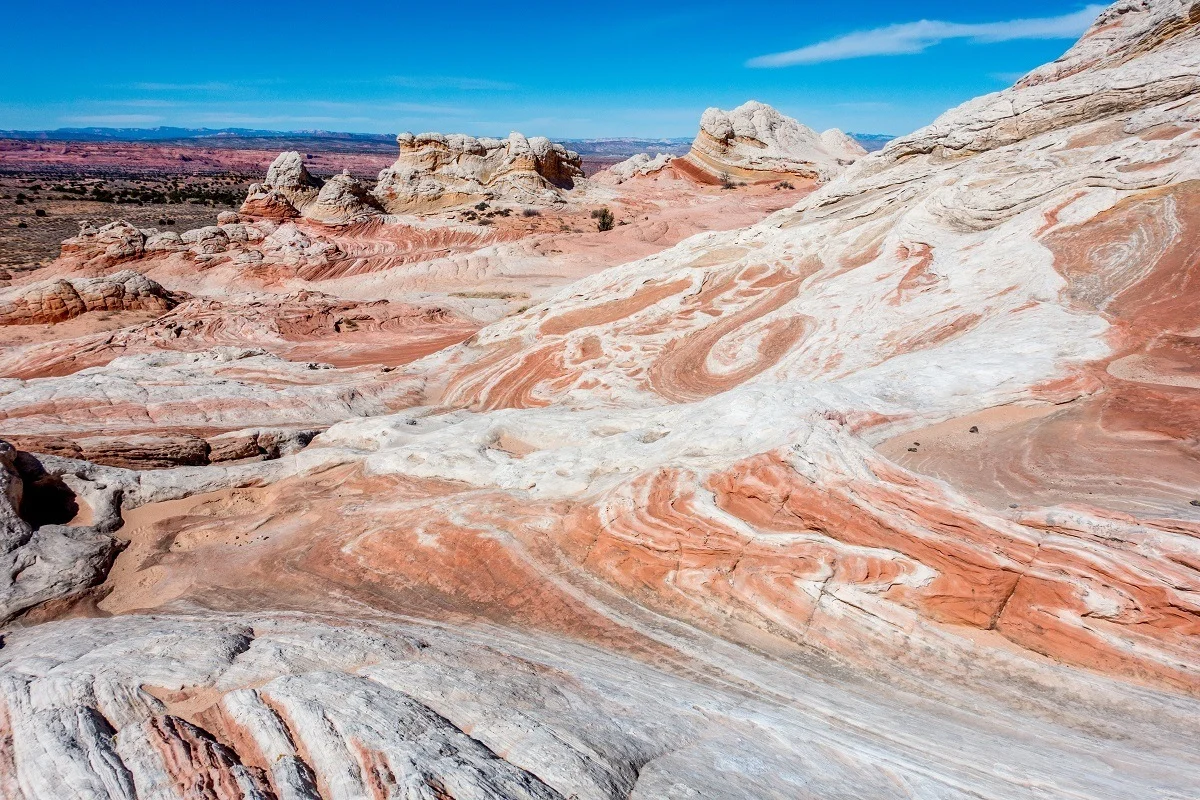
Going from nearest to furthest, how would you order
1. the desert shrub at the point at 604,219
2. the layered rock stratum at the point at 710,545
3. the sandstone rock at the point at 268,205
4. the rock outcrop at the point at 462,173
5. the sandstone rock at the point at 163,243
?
1. the layered rock stratum at the point at 710,545
2. the sandstone rock at the point at 163,243
3. the sandstone rock at the point at 268,205
4. the desert shrub at the point at 604,219
5. the rock outcrop at the point at 462,173

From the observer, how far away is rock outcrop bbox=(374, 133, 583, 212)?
39.6 m

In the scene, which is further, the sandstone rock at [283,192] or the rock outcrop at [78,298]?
the sandstone rock at [283,192]

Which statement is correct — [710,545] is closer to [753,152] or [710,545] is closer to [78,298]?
[78,298]

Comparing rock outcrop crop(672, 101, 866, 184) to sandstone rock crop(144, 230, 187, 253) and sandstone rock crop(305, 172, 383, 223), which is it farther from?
sandstone rock crop(144, 230, 187, 253)

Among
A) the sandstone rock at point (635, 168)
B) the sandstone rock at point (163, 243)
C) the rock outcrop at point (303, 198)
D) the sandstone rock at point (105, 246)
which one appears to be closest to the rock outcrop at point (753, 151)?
the sandstone rock at point (635, 168)

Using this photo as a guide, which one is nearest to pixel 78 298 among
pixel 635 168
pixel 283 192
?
pixel 283 192

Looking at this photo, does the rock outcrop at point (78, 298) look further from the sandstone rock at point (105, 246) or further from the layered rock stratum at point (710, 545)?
the layered rock stratum at point (710, 545)

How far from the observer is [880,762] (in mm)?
4016

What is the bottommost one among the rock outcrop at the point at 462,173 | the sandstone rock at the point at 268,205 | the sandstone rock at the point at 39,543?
the sandstone rock at the point at 39,543

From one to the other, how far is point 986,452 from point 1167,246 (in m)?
7.00

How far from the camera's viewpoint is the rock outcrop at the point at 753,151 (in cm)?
4750

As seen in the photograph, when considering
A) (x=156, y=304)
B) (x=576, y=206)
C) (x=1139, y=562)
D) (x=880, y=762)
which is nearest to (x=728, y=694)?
(x=880, y=762)

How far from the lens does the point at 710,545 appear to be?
6219 mm

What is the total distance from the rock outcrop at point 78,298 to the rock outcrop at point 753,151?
37919 millimetres
